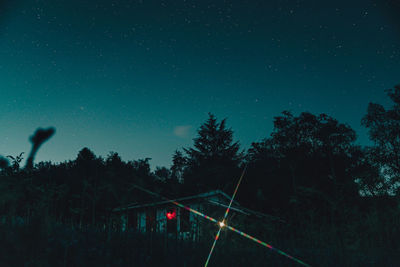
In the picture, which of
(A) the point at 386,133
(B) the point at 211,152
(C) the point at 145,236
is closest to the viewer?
(C) the point at 145,236

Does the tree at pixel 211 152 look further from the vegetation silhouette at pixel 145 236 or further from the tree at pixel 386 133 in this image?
the vegetation silhouette at pixel 145 236

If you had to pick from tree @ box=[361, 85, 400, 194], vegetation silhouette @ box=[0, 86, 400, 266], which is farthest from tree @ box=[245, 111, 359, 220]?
vegetation silhouette @ box=[0, 86, 400, 266]

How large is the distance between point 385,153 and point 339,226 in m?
25.5

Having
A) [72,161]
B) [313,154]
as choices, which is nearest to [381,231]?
[313,154]

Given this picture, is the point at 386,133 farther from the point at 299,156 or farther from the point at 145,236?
the point at 145,236

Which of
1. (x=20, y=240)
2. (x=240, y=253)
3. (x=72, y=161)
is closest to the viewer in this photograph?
(x=20, y=240)

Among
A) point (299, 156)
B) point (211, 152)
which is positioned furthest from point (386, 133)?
point (211, 152)

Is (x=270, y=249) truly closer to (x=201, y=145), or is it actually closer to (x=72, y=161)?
(x=201, y=145)

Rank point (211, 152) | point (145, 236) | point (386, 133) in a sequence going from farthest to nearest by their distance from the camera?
point (211, 152) → point (386, 133) → point (145, 236)

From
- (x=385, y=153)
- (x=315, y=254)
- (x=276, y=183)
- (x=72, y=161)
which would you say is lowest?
(x=315, y=254)

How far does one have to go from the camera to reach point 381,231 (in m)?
7.25

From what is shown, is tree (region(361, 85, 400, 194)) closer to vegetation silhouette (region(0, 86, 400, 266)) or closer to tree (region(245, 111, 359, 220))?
tree (region(245, 111, 359, 220))

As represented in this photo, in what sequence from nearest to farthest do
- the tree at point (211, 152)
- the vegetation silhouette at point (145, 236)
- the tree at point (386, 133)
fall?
the vegetation silhouette at point (145, 236)
the tree at point (386, 133)
the tree at point (211, 152)

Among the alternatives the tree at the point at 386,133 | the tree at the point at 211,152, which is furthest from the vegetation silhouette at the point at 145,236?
the tree at the point at 211,152
